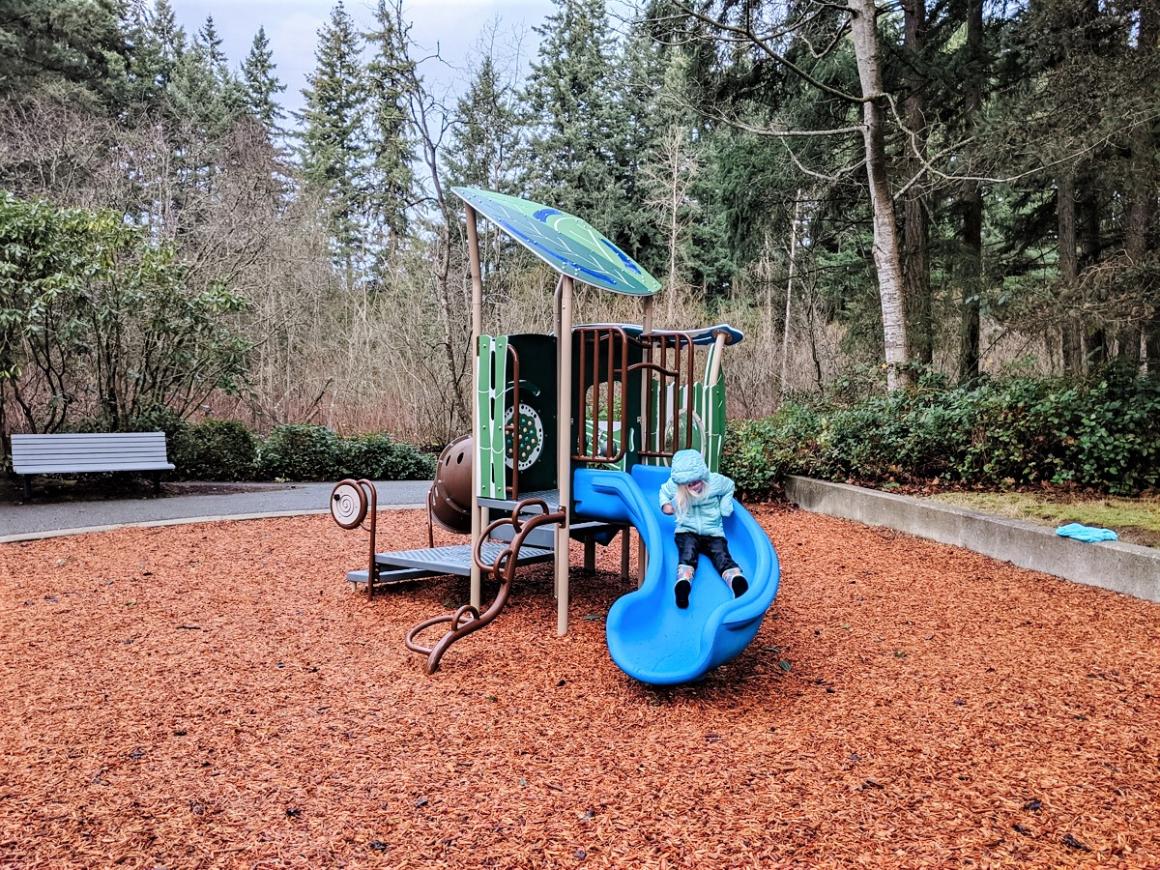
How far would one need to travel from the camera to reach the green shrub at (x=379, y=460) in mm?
12367

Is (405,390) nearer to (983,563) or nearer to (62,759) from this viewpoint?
(983,563)

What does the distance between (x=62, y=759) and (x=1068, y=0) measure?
10500 mm

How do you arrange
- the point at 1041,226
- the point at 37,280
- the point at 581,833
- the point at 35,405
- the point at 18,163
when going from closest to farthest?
the point at 581,833 → the point at 37,280 → the point at 35,405 → the point at 1041,226 → the point at 18,163

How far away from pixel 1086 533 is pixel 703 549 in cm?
320

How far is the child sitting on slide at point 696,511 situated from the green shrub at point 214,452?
31.0 feet

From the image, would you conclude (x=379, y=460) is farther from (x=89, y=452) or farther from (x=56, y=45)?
(x=56, y=45)

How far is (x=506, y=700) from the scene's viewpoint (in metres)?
3.09

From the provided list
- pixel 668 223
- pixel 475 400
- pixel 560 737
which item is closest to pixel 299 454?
pixel 475 400

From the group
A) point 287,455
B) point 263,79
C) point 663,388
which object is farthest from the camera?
point 263,79

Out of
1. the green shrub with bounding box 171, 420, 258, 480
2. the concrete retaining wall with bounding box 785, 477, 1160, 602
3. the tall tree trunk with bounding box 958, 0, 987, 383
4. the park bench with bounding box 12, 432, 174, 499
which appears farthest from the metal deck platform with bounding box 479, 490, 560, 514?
the tall tree trunk with bounding box 958, 0, 987, 383

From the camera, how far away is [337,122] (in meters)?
27.5

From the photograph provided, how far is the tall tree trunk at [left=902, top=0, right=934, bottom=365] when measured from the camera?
10922mm

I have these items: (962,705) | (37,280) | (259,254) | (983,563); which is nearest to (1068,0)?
(983,563)

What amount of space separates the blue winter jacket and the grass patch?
132 inches
